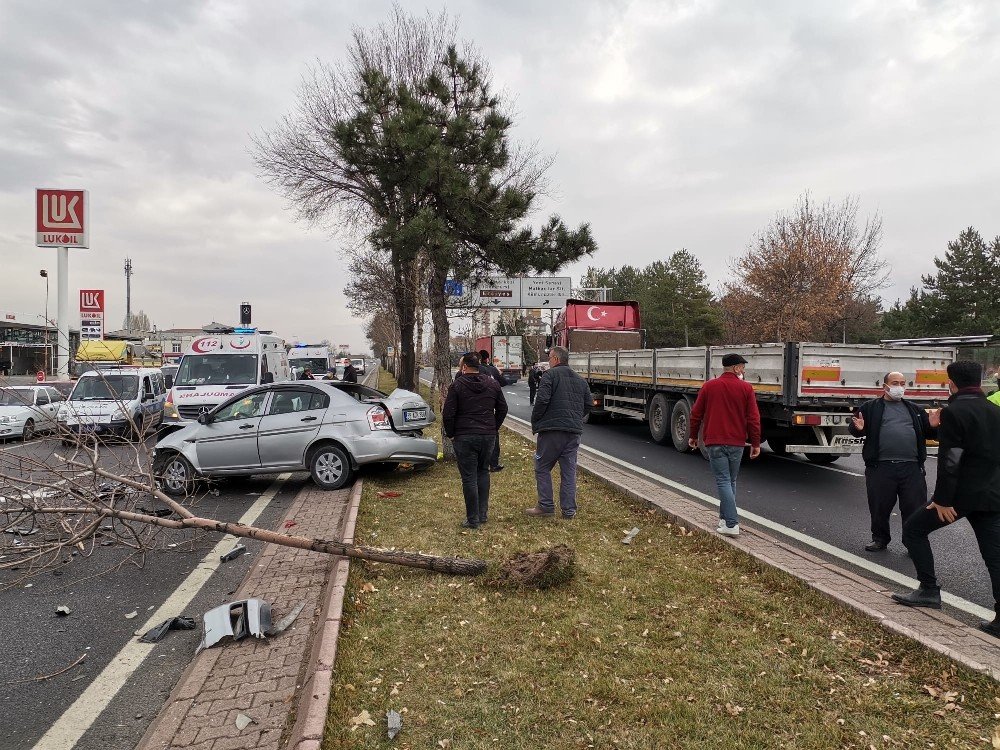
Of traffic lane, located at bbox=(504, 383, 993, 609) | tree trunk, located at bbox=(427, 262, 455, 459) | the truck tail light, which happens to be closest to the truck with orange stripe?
traffic lane, located at bbox=(504, 383, 993, 609)

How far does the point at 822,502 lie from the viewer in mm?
7996

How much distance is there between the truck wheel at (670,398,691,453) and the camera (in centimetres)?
1187

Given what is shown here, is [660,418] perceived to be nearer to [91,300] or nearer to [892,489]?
[892,489]

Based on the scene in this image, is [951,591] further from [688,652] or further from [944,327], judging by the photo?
[944,327]

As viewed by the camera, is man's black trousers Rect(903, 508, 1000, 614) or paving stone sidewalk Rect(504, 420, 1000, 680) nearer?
paving stone sidewalk Rect(504, 420, 1000, 680)

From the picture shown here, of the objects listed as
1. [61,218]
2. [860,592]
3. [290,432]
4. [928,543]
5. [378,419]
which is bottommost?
[860,592]

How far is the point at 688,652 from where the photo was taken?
380 centimetres

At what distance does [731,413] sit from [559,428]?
68.1 inches

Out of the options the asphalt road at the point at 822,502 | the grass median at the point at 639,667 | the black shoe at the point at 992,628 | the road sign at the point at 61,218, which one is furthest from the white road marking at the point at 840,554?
the road sign at the point at 61,218

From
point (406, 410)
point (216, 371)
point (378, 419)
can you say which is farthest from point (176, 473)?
point (216, 371)

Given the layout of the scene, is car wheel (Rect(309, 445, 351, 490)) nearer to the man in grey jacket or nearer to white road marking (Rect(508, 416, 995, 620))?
the man in grey jacket

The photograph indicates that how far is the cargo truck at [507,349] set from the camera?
141 ft

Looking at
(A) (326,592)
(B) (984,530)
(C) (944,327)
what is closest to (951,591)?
(B) (984,530)

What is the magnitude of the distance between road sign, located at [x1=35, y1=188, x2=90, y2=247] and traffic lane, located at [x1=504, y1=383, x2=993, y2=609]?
19.8 metres
